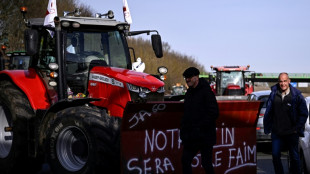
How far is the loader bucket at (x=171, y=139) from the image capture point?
8.25 metres

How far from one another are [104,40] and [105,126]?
1.97m

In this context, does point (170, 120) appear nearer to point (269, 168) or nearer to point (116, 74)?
point (116, 74)

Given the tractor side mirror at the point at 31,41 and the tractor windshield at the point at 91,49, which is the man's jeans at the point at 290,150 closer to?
the tractor windshield at the point at 91,49

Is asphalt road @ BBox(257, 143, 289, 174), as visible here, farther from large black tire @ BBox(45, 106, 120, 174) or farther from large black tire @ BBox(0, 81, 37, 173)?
large black tire @ BBox(0, 81, 37, 173)

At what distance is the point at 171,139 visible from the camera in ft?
28.2

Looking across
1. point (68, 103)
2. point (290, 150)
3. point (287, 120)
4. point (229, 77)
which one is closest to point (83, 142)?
point (68, 103)

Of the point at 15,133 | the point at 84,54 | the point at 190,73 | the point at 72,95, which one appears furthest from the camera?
the point at 15,133

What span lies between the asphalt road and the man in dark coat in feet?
10.8

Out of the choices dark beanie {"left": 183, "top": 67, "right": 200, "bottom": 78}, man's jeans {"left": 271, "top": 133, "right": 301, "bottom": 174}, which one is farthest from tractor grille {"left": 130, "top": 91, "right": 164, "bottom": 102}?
man's jeans {"left": 271, "top": 133, "right": 301, "bottom": 174}

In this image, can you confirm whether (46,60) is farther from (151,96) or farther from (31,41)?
(151,96)

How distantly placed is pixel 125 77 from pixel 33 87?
1.86 meters

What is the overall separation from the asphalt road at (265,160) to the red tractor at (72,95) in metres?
3.00

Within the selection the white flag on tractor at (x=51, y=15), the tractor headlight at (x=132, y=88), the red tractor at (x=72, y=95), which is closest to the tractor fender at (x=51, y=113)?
the red tractor at (x=72, y=95)

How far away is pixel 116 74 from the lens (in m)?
8.98
